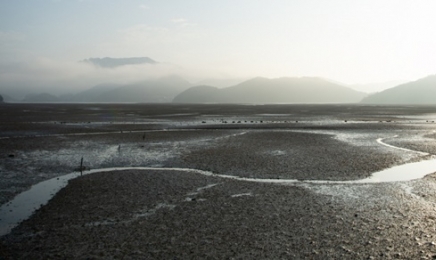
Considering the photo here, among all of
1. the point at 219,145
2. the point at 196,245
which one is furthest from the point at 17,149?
the point at 196,245

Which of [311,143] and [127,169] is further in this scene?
[311,143]

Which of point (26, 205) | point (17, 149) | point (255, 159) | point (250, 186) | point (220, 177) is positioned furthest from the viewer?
point (17, 149)

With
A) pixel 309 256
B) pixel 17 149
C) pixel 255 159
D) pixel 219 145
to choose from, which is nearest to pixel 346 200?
pixel 309 256

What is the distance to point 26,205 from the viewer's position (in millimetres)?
16234

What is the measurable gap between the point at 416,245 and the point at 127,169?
687 inches

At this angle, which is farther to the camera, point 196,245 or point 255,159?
point 255,159

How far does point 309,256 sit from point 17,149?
29.7 meters

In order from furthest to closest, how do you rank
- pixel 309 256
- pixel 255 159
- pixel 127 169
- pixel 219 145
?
pixel 219 145, pixel 255 159, pixel 127 169, pixel 309 256

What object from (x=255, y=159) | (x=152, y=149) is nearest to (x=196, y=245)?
A: (x=255, y=159)

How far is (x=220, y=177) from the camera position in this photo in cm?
2170

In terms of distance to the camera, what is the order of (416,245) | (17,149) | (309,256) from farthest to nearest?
1. (17,149)
2. (416,245)
3. (309,256)

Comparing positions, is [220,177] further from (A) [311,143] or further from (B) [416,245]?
(A) [311,143]

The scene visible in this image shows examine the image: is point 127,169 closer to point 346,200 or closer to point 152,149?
point 152,149

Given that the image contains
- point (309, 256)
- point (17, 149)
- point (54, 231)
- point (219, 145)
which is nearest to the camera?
point (309, 256)
